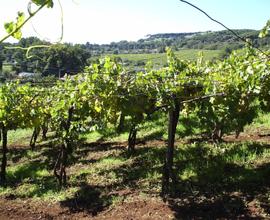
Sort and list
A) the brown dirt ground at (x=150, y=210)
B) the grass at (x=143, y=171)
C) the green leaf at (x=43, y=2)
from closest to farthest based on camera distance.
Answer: the green leaf at (x=43, y=2), the brown dirt ground at (x=150, y=210), the grass at (x=143, y=171)

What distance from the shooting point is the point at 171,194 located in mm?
8945

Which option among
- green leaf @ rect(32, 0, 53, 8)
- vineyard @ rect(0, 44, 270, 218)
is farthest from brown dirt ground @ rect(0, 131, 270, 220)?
green leaf @ rect(32, 0, 53, 8)

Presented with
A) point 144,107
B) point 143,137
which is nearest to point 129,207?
point 144,107

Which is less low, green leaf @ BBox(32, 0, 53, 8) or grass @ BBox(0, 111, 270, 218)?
green leaf @ BBox(32, 0, 53, 8)

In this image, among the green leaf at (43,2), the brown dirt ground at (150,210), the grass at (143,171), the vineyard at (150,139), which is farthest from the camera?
the grass at (143,171)

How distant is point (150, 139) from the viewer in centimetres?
1440

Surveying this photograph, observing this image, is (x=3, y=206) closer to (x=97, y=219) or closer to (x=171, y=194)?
(x=97, y=219)

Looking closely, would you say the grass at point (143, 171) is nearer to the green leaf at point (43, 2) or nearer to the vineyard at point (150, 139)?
the vineyard at point (150, 139)

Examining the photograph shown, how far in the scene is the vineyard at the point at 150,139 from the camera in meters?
8.02


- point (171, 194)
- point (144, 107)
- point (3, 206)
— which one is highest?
point (144, 107)

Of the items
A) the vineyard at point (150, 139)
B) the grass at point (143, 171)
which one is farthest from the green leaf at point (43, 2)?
the grass at point (143, 171)

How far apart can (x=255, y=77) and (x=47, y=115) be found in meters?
9.81

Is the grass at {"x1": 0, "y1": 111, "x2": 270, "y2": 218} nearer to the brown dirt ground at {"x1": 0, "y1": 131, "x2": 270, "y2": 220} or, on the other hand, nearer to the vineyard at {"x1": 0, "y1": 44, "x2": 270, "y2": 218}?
the vineyard at {"x1": 0, "y1": 44, "x2": 270, "y2": 218}

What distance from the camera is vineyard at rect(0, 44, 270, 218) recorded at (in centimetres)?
802
